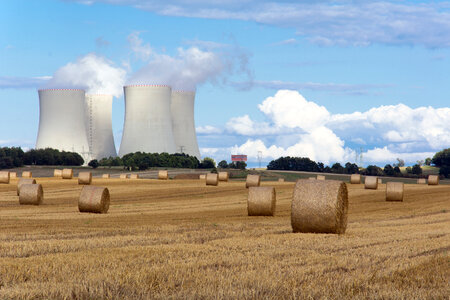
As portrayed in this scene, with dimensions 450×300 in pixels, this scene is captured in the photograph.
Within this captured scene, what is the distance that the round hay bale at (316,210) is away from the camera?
14.4 metres

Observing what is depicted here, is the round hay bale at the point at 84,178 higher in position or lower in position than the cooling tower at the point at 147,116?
lower

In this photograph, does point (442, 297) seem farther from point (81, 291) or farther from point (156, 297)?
point (81, 291)

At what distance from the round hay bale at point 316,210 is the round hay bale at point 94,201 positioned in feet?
31.5

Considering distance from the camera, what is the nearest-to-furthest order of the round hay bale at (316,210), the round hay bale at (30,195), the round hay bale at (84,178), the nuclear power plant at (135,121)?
the round hay bale at (316,210), the round hay bale at (30,195), the round hay bale at (84,178), the nuclear power plant at (135,121)

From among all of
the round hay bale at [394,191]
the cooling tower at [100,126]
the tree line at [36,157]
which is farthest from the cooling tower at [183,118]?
the round hay bale at [394,191]

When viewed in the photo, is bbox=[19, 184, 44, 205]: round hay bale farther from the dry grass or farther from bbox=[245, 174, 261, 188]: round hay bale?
bbox=[245, 174, 261, 188]: round hay bale

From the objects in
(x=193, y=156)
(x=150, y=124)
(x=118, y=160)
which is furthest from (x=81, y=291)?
(x=193, y=156)

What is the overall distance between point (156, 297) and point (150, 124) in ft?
249

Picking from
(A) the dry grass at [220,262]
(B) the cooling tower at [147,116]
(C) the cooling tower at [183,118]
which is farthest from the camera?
(C) the cooling tower at [183,118]

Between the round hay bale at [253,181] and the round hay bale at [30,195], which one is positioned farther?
the round hay bale at [253,181]

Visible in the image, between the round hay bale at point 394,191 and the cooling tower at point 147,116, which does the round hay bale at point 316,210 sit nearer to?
the round hay bale at point 394,191

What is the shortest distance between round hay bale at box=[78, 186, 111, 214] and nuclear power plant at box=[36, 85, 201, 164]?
57.8 meters

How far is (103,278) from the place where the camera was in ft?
27.2

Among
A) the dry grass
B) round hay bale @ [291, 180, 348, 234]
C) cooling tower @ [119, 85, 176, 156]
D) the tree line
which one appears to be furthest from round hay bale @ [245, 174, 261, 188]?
the tree line
